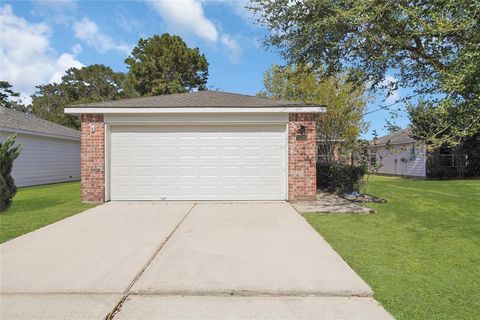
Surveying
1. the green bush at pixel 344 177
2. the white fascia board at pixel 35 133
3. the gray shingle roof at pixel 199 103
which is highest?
the gray shingle roof at pixel 199 103

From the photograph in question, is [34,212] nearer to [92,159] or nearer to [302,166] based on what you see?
[92,159]

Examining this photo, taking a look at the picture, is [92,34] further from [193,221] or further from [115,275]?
[115,275]

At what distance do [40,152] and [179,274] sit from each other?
15263 millimetres

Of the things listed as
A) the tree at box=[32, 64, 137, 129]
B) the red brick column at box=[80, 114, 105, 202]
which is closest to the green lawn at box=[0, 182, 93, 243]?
the red brick column at box=[80, 114, 105, 202]

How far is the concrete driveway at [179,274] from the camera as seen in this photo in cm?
307

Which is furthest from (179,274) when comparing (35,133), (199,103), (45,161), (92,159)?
(45,161)

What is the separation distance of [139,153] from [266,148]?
385cm

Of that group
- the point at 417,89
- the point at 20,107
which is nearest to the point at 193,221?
the point at 417,89

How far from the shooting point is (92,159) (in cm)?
972

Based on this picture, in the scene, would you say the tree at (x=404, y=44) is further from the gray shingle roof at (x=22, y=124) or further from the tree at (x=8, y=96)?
the tree at (x=8, y=96)

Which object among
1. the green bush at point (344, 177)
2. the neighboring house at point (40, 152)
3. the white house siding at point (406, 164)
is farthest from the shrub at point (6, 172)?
the white house siding at point (406, 164)

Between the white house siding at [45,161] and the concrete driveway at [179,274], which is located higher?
the white house siding at [45,161]

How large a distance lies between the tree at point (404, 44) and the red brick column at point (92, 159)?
5.76 meters

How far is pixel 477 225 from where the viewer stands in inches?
266
